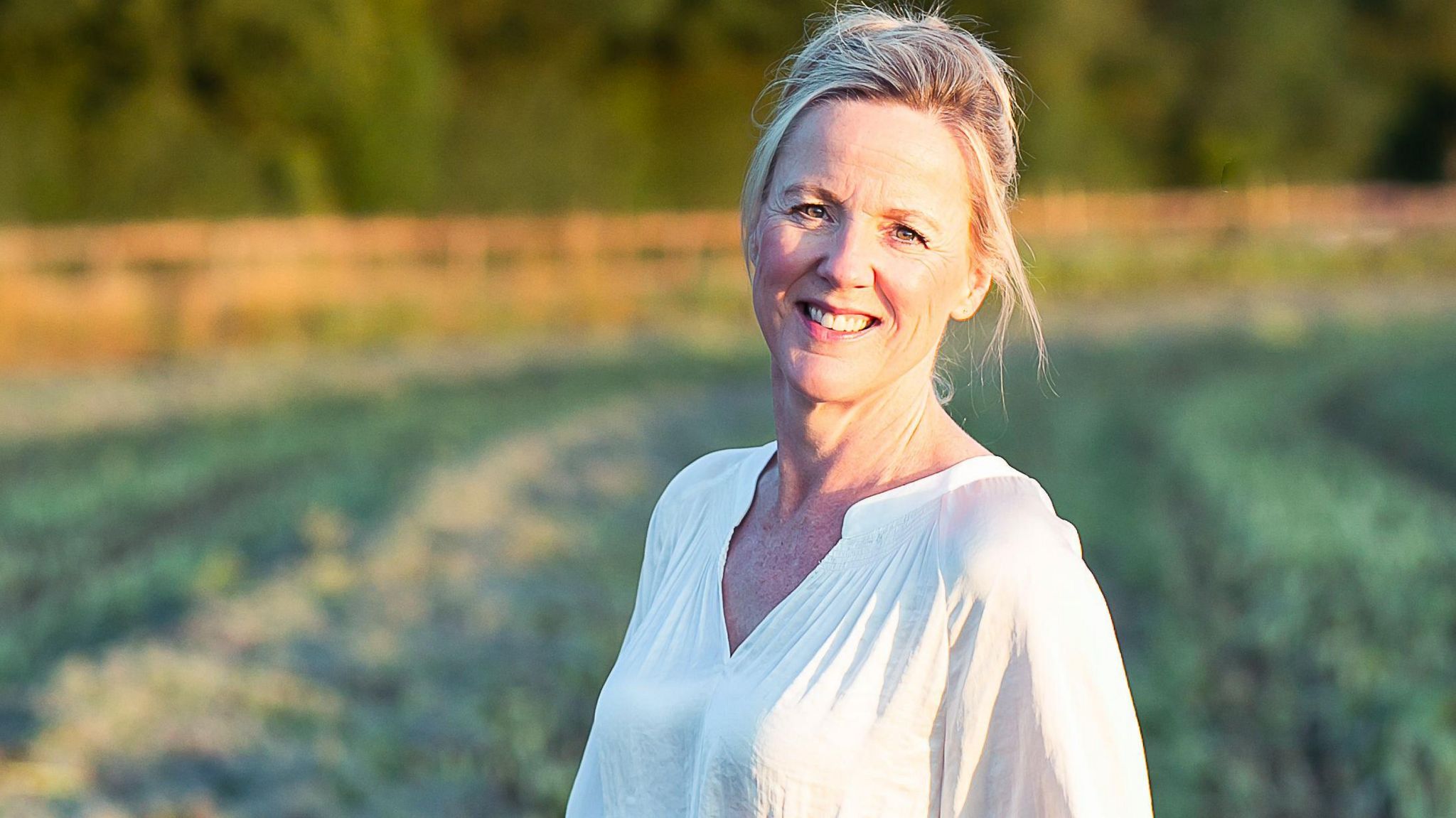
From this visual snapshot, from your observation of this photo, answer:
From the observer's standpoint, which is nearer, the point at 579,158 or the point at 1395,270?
the point at 1395,270

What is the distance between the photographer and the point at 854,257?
198cm

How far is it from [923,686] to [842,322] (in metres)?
0.46

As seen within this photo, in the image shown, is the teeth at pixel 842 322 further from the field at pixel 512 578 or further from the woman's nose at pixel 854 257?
the field at pixel 512 578

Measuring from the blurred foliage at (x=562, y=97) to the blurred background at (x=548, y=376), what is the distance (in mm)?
89

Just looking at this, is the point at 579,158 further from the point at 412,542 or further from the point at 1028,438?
the point at 412,542

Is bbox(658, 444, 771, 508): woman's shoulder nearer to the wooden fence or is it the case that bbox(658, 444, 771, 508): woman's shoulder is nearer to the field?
the field

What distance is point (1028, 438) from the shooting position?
41.9ft

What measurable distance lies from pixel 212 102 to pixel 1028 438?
17.4 m

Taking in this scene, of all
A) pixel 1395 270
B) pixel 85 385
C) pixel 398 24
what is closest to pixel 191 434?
pixel 85 385

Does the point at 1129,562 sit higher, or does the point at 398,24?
the point at 398,24

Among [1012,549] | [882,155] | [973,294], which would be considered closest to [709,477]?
[973,294]

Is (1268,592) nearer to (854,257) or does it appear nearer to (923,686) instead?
(854,257)

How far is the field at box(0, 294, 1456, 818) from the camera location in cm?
536

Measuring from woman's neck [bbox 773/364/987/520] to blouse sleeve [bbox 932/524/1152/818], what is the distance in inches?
11.2
